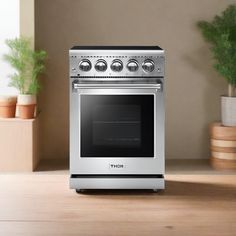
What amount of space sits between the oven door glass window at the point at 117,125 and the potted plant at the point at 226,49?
3.56 feet

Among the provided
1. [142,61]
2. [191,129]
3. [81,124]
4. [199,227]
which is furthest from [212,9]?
[199,227]

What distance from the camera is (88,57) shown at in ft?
14.2

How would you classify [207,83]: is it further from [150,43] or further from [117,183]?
[117,183]

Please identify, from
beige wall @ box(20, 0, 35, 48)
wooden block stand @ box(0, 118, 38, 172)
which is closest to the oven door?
wooden block stand @ box(0, 118, 38, 172)

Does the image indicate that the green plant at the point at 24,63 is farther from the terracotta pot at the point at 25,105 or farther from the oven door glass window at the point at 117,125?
the oven door glass window at the point at 117,125

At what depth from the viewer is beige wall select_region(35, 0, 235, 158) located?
5.52m

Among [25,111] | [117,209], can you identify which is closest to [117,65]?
[117,209]

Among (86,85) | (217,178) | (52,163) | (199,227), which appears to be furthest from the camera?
(52,163)

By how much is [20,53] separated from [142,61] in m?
1.21

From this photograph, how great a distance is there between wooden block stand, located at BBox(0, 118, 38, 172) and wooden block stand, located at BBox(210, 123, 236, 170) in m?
1.52

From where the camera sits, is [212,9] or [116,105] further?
[212,9]

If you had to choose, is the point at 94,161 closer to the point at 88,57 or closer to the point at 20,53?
the point at 88,57

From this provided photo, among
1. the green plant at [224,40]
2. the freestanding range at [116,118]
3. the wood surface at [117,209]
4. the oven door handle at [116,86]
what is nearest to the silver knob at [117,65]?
the freestanding range at [116,118]

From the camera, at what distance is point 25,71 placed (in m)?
5.09
